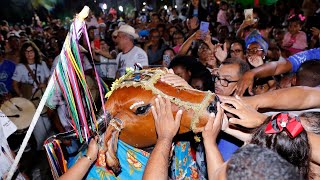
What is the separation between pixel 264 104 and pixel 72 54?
1383 millimetres

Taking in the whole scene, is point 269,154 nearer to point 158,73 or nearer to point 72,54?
point 158,73

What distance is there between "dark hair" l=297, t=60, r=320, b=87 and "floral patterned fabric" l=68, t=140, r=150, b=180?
175 centimetres

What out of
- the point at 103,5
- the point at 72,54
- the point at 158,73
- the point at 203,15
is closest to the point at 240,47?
the point at 158,73

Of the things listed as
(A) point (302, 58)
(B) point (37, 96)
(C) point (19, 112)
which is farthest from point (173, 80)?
(B) point (37, 96)

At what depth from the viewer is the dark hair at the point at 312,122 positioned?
75.6 inches

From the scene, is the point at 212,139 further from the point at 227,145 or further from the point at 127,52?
the point at 127,52

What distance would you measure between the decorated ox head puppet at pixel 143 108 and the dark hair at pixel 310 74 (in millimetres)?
1588

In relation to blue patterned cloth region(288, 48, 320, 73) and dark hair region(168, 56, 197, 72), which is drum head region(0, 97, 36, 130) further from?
blue patterned cloth region(288, 48, 320, 73)

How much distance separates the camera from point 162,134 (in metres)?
1.94

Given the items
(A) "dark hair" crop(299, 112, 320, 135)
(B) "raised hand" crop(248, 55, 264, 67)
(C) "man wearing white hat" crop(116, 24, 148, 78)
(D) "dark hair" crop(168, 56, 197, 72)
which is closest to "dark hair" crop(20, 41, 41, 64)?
(C) "man wearing white hat" crop(116, 24, 148, 78)

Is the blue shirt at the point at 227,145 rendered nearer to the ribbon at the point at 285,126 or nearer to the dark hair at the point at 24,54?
the ribbon at the point at 285,126

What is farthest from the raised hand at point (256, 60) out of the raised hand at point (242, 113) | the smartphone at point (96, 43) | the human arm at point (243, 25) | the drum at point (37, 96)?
the smartphone at point (96, 43)

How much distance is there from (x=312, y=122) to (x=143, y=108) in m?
0.97

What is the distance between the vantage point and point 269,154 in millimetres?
1429
